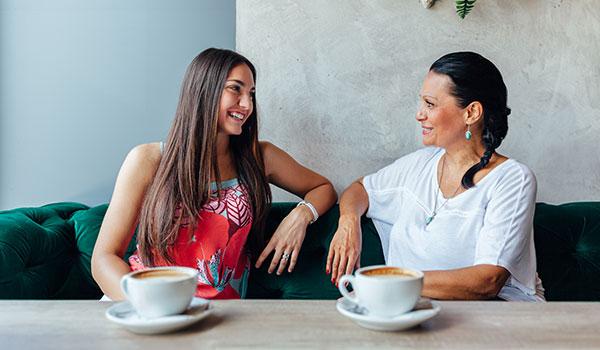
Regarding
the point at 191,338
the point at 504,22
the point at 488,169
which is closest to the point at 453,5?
the point at 504,22

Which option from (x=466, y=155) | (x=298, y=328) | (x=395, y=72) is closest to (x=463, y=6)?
(x=395, y=72)

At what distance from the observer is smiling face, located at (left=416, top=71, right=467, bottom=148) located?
1569mm

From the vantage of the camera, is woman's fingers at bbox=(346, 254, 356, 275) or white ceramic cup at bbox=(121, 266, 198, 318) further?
woman's fingers at bbox=(346, 254, 356, 275)

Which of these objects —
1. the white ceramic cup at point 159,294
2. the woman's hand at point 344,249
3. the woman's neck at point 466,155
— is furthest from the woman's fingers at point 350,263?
the white ceramic cup at point 159,294

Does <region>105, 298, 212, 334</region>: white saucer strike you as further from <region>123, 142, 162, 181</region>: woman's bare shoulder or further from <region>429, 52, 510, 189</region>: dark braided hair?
<region>429, 52, 510, 189</region>: dark braided hair

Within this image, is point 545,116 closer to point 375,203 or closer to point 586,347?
point 375,203

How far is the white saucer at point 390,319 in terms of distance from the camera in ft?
2.70

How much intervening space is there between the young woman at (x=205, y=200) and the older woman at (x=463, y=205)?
0.22 meters

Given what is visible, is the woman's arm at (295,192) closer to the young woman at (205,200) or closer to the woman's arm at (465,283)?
→ the young woman at (205,200)

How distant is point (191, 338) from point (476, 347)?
388mm

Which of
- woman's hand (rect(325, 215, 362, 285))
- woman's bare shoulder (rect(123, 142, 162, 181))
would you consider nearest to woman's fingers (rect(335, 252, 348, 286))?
woman's hand (rect(325, 215, 362, 285))

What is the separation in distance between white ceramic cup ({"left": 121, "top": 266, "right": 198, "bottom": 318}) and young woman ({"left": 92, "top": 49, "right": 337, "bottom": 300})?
619 millimetres

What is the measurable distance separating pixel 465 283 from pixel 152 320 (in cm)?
80

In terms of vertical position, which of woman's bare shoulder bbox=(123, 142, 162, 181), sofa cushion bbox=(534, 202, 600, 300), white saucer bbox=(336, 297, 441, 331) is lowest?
sofa cushion bbox=(534, 202, 600, 300)
